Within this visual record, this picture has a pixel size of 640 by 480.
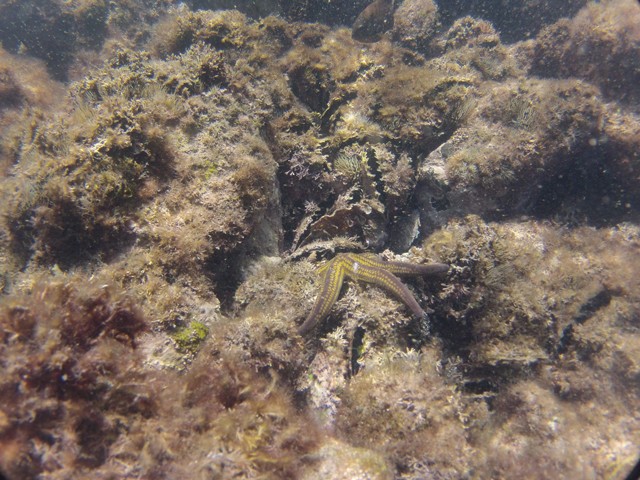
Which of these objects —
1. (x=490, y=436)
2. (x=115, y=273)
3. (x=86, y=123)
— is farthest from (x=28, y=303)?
(x=490, y=436)

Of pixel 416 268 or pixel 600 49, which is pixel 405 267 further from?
pixel 600 49

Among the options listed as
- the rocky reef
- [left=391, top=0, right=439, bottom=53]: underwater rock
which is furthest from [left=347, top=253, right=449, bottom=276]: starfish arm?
[left=391, top=0, right=439, bottom=53]: underwater rock

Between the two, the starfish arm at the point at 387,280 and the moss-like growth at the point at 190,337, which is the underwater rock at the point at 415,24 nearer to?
the starfish arm at the point at 387,280

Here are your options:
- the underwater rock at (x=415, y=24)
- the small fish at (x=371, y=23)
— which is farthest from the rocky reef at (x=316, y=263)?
the underwater rock at (x=415, y=24)

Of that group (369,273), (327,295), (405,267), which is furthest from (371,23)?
(327,295)

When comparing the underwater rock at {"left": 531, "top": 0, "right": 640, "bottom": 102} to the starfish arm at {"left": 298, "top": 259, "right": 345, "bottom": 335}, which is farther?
the underwater rock at {"left": 531, "top": 0, "right": 640, "bottom": 102}

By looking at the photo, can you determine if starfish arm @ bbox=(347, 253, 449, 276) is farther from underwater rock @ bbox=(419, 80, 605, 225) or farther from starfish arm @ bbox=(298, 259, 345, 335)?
underwater rock @ bbox=(419, 80, 605, 225)

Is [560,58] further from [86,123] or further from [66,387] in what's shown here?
[66,387]
